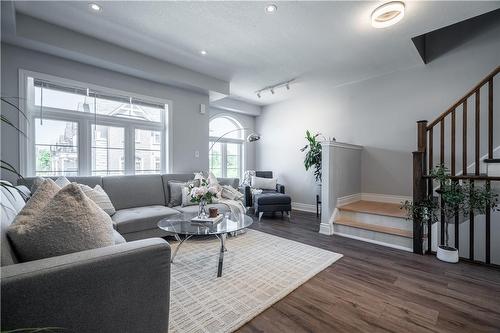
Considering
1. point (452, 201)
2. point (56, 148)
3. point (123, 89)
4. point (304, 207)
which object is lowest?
point (304, 207)

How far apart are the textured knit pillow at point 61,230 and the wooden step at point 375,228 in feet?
10.6

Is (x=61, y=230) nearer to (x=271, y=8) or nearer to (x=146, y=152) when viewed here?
(x=271, y=8)

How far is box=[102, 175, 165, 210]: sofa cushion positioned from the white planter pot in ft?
12.6

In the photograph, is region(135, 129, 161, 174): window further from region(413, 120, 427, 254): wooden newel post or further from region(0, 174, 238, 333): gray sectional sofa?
region(413, 120, 427, 254): wooden newel post

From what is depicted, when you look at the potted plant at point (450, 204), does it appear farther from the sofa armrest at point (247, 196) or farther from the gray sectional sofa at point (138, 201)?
the sofa armrest at point (247, 196)

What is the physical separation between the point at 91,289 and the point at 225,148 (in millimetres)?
4951

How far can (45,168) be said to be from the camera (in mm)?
2949

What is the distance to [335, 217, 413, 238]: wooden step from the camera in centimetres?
293

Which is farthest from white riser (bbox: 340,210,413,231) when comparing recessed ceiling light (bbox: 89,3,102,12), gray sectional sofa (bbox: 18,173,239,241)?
recessed ceiling light (bbox: 89,3,102,12)

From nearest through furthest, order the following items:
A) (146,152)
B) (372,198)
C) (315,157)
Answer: (146,152)
(372,198)
(315,157)

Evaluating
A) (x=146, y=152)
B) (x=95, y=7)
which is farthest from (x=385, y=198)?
(x=95, y=7)

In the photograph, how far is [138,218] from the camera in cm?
272

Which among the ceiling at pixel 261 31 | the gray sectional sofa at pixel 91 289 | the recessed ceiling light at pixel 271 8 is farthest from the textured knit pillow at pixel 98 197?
the recessed ceiling light at pixel 271 8

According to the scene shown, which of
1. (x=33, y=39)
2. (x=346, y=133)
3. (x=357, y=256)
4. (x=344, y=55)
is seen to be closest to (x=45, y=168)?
(x=33, y=39)
